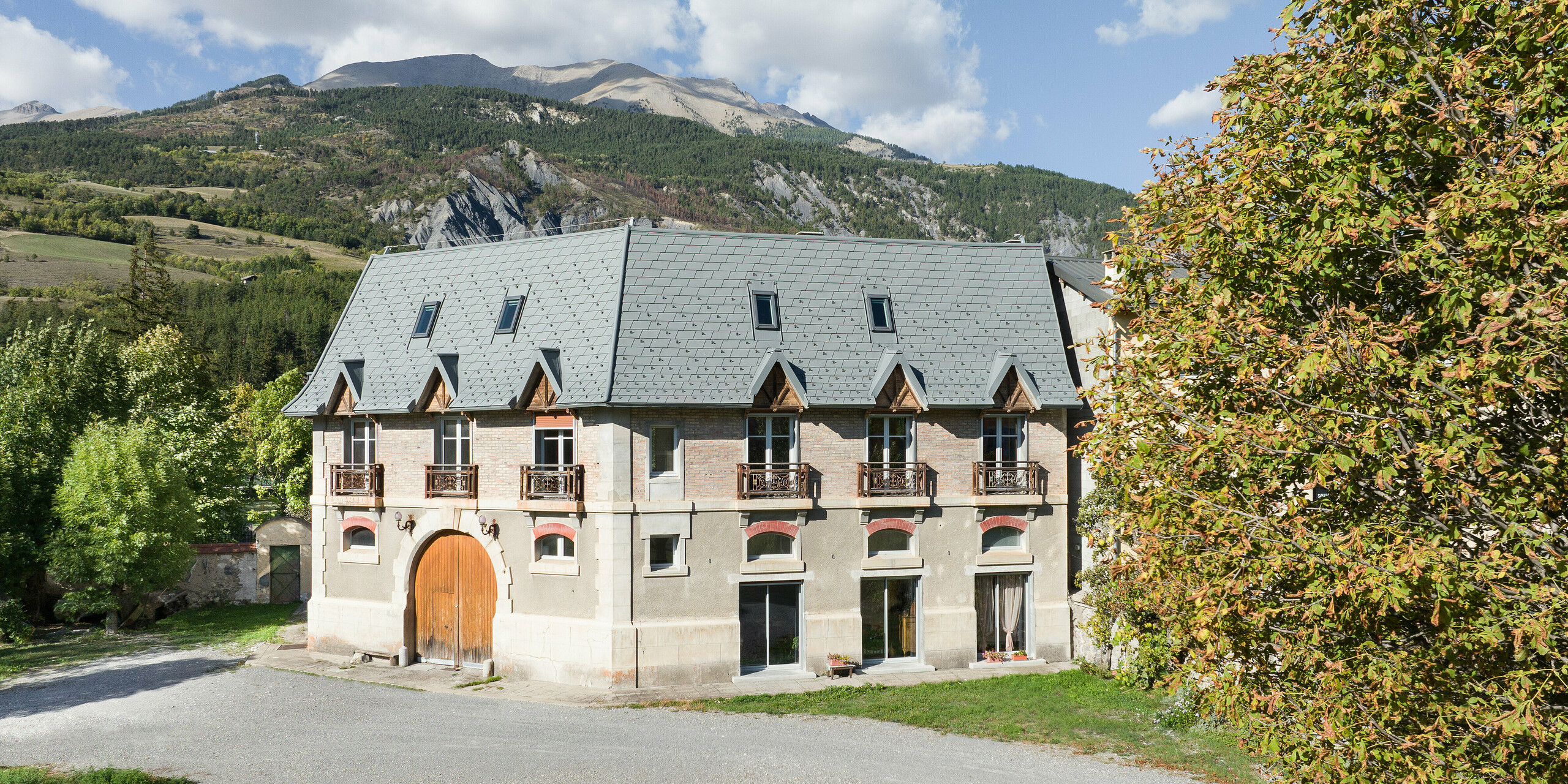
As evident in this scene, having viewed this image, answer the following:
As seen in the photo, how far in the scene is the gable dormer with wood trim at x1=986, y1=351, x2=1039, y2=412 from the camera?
2808 cm

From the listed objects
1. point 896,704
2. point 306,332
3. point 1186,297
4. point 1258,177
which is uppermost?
point 306,332

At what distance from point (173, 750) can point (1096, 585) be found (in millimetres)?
21142

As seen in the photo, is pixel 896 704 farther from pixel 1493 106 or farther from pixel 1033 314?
pixel 1493 106

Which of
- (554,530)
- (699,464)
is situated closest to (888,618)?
(699,464)

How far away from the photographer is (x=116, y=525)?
32625 millimetres

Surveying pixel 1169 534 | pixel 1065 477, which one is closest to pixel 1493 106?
pixel 1169 534

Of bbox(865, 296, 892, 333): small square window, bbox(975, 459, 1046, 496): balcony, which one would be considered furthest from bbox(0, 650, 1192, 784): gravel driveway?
bbox(865, 296, 892, 333): small square window

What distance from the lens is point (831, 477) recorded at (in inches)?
1071

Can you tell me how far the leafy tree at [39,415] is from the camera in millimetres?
33344

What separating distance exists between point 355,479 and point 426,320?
5.11 metres

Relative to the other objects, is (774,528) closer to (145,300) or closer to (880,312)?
(880,312)

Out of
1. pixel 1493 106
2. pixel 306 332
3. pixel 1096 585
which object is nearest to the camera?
pixel 1493 106

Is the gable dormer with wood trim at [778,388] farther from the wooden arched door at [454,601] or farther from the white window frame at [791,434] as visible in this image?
the wooden arched door at [454,601]

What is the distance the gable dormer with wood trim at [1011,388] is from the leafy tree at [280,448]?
34.6 m
